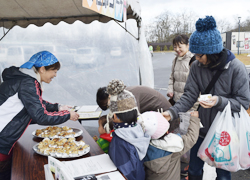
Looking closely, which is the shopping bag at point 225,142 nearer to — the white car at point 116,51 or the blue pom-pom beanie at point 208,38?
the blue pom-pom beanie at point 208,38

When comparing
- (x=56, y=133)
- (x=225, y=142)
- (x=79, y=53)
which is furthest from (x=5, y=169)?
(x=79, y=53)

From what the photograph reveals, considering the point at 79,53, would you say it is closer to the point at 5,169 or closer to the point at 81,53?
the point at 81,53

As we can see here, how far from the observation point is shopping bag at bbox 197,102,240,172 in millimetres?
1560

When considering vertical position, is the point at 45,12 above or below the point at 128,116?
above

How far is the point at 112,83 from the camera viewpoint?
1294 millimetres

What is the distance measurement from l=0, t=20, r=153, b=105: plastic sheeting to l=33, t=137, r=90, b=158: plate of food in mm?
2919

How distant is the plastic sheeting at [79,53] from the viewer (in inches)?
178

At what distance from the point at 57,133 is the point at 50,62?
1.99 feet

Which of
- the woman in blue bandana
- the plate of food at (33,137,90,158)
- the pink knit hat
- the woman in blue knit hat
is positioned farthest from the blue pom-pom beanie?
the woman in blue bandana

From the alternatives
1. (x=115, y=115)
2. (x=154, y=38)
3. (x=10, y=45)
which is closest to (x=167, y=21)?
(x=154, y=38)

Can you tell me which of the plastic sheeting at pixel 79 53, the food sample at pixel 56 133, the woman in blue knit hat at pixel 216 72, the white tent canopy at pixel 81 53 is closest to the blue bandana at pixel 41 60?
the food sample at pixel 56 133

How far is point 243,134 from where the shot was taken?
5.17 feet

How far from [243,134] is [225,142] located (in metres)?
0.15

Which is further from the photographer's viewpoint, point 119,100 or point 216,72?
point 216,72
